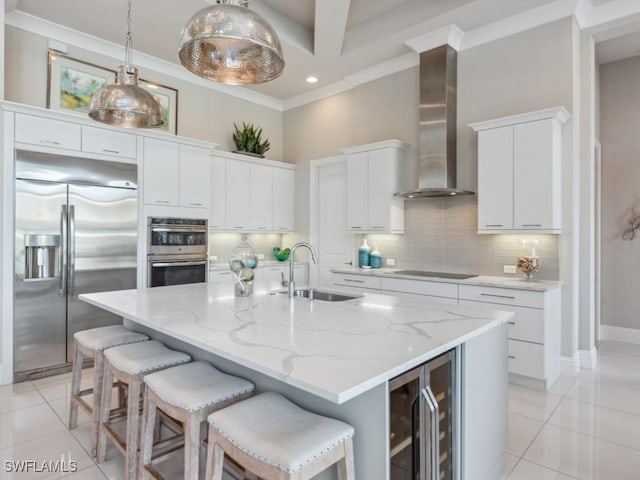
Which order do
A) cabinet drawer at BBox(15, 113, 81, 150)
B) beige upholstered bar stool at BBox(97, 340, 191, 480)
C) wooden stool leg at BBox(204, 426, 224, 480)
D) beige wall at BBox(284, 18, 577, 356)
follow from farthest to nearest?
beige wall at BBox(284, 18, 577, 356) < cabinet drawer at BBox(15, 113, 81, 150) < beige upholstered bar stool at BBox(97, 340, 191, 480) < wooden stool leg at BBox(204, 426, 224, 480)

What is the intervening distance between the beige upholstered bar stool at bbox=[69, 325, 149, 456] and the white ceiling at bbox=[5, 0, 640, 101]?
3007 millimetres

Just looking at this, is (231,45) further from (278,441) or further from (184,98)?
(184,98)

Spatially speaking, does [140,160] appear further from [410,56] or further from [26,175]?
[410,56]

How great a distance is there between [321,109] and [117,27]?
2.82 meters

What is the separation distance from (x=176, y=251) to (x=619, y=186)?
544cm

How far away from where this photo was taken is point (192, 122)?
520 cm

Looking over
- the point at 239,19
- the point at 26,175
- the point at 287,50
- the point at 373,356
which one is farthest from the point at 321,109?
the point at 373,356

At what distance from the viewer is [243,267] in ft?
8.55

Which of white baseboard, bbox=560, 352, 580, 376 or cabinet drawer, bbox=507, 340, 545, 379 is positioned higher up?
cabinet drawer, bbox=507, 340, 545, 379

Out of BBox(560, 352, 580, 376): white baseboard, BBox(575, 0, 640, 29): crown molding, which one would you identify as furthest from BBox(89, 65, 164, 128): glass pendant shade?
BBox(560, 352, 580, 376): white baseboard

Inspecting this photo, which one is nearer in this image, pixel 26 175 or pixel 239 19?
pixel 239 19

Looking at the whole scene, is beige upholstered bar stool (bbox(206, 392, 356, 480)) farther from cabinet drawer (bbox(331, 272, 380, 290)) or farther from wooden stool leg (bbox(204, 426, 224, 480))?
cabinet drawer (bbox(331, 272, 380, 290))

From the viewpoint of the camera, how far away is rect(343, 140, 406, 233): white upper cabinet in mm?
4578

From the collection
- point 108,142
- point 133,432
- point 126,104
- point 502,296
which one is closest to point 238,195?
point 108,142
